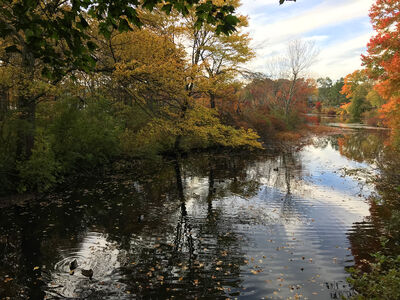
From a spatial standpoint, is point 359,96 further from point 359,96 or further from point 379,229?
point 379,229

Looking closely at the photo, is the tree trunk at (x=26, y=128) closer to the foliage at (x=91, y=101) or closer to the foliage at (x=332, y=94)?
the foliage at (x=91, y=101)

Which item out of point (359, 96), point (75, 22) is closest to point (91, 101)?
point (75, 22)

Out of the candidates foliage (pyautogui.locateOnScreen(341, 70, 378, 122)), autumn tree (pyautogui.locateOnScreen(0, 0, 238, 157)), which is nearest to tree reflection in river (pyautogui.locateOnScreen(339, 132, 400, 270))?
autumn tree (pyautogui.locateOnScreen(0, 0, 238, 157))

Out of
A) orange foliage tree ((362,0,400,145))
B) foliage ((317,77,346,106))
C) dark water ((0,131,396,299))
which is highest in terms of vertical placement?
A: foliage ((317,77,346,106))

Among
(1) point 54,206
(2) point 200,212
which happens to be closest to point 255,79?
(2) point 200,212

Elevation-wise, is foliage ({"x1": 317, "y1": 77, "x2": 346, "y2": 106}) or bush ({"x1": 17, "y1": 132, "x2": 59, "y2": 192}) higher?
foliage ({"x1": 317, "y1": 77, "x2": 346, "y2": 106})

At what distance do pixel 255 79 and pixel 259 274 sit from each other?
19.5 meters

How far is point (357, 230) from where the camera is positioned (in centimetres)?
847

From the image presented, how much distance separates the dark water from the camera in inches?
223

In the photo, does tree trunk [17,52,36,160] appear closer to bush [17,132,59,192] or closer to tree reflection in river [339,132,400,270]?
bush [17,132,59,192]

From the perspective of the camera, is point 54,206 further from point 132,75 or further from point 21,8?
point 21,8

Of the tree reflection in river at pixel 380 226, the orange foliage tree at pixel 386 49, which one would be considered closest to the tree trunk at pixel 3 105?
the tree reflection in river at pixel 380 226

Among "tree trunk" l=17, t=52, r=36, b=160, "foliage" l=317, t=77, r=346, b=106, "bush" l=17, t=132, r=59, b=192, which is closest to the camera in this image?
"bush" l=17, t=132, r=59, b=192

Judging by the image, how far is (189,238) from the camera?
7914 millimetres
